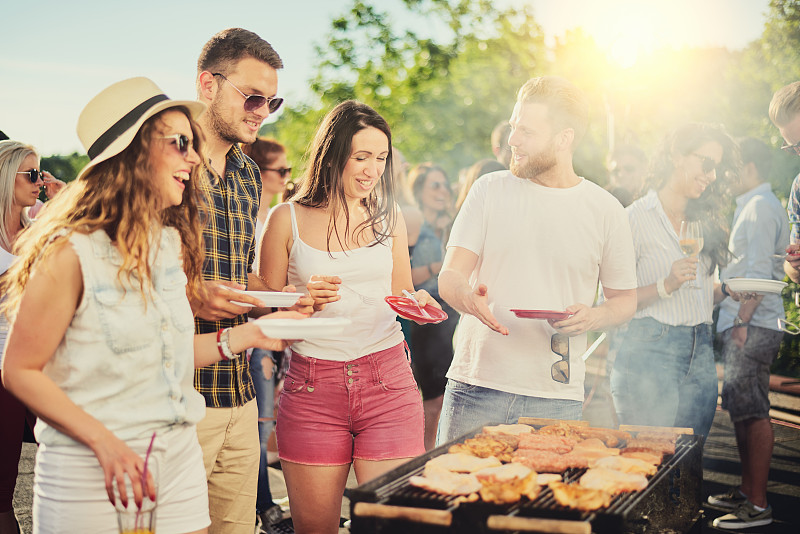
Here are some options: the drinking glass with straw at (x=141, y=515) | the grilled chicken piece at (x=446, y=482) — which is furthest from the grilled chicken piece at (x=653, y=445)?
the drinking glass with straw at (x=141, y=515)

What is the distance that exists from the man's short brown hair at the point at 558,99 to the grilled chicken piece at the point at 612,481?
1.58 m

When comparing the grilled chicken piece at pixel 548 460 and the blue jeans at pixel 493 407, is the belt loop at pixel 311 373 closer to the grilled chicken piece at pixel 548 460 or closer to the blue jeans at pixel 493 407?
the blue jeans at pixel 493 407

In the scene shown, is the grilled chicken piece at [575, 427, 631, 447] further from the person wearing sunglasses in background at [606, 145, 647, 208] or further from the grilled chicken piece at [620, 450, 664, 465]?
the person wearing sunglasses in background at [606, 145, 647, 208]

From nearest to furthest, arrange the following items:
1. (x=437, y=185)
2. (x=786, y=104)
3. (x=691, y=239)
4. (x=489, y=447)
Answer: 1. (x=489, y=447)
2. (x=691, y=239)
3. (x=786, y=104)
4. (x=437, y=185)

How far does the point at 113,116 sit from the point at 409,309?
1341mm

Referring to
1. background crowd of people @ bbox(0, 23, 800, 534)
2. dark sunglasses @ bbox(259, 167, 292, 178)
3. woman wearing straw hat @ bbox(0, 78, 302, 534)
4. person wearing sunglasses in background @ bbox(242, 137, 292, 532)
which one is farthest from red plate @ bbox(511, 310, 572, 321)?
dark sunglasses @ bbox(259, 167, 292, 178)

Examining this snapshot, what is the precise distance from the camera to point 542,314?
9.80 ft

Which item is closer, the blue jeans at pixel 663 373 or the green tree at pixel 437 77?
the blue jeans at pixel 663 373

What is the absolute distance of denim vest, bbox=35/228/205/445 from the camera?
83.3 inches

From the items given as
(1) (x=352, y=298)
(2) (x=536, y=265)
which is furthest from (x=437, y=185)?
(1) (x=352, y=298)

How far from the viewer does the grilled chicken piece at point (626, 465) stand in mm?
2576

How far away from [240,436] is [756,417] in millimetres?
3766

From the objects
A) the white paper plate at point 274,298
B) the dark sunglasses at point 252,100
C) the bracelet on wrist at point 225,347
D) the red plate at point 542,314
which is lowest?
the bracelet on wrist at point 225,347

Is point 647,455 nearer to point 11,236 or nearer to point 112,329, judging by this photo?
point 112,329
